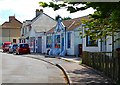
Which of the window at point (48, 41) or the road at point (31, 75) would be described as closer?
the road at point (31, 75)

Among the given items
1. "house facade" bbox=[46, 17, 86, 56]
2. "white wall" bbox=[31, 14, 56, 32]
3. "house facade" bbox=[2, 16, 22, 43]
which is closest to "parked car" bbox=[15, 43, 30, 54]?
"house facade" bbox=[46, 17, 86, 56]

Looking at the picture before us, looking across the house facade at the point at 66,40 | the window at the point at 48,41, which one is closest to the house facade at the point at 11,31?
the window at the point at 48,41

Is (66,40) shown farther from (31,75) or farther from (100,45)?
(31,75)

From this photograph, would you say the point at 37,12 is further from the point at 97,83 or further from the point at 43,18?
the point at 97,83

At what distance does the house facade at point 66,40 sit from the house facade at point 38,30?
7.16 metres

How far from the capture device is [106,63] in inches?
600

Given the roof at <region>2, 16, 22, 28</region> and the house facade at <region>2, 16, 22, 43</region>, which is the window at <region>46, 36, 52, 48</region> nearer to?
the house facade at <region>2, 16, 22, 43</region>

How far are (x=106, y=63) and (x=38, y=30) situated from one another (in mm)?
43468

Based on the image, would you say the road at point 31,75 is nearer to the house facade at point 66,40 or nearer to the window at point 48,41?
the house facade at point 66,40

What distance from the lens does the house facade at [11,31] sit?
295ft

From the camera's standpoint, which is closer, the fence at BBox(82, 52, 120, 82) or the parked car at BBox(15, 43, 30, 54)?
the fence at BBox(82, 52, 120, 82)

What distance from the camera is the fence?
13.0 metres

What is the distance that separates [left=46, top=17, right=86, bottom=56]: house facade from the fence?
13388 millimetres

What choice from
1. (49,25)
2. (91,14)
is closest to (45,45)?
(49,25)
